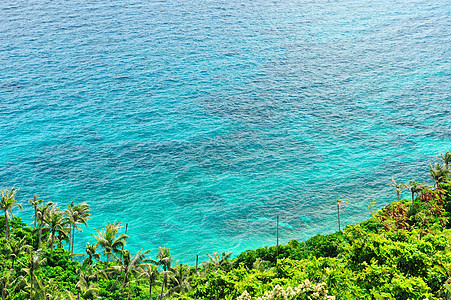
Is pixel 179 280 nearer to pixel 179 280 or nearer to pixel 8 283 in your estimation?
pixel 179 280

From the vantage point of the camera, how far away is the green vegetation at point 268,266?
29391mm

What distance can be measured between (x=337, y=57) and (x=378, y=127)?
138 feet

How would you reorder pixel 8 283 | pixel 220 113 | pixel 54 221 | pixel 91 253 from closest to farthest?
pixel 8 283, pixel 91 253, pixel 54 221, pixel 220 113

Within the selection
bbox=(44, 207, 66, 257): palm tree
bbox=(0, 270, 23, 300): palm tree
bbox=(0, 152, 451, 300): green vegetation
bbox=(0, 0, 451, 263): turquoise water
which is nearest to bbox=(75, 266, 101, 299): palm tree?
bbox=(0, 152, 451, 300): green vegetation

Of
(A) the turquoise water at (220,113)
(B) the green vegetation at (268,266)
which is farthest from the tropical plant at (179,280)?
(A) the turquoise water at (220,113)

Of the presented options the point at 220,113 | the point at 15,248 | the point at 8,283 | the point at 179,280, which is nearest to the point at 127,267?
the point at 179,280

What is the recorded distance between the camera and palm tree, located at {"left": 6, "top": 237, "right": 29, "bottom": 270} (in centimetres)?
5300

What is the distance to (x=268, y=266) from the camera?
51438mm

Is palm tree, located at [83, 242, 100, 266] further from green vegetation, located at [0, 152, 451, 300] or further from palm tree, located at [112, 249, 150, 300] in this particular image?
palm tree, located at [112, 249, 150, 300]

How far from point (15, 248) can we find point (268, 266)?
33120 mm

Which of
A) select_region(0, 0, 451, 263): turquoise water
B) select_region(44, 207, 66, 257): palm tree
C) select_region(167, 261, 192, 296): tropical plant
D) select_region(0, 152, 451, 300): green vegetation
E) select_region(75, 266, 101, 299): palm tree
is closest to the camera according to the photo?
select_region(0, 152, 451, 300): green vegetation

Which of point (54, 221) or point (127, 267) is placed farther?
point (54, 221)

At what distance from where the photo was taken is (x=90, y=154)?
92.1 meters

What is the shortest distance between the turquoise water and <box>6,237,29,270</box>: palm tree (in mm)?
13946
